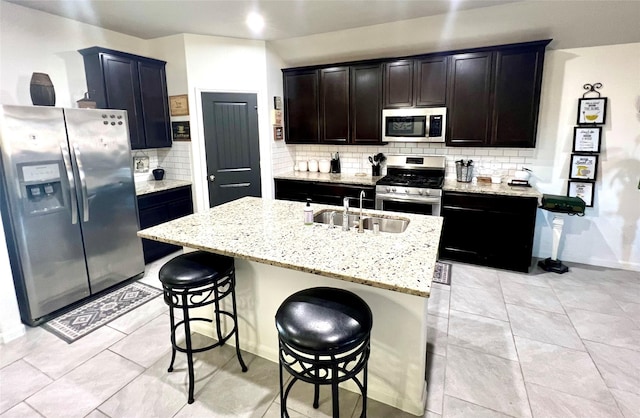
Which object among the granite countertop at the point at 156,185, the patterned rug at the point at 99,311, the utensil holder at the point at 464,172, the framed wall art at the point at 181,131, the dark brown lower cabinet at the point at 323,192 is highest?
the framed wall art at the point at 181,131

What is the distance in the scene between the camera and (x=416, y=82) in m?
4.06

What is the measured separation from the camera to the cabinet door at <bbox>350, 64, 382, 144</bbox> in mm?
4293

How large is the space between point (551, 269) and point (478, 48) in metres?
2.57

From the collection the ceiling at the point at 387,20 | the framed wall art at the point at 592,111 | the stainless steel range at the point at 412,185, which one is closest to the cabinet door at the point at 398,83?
the ceiling at the point at 387,20

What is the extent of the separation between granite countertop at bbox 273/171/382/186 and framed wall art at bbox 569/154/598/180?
220 centimetres

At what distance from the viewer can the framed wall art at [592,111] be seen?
11.7 ft

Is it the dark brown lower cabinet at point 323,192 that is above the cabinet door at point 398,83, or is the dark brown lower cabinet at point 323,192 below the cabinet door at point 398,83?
below

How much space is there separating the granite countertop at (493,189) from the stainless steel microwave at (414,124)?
60 centimetres

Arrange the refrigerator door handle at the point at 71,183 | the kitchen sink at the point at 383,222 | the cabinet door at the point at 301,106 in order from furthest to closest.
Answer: the cabinet door at the point at 301,106, the refrigerator door handle at the point at 71,183, the kitchen sink at the point at 383,222

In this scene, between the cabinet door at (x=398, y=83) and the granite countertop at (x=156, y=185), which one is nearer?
the granite countertop at (x=156, y=185)

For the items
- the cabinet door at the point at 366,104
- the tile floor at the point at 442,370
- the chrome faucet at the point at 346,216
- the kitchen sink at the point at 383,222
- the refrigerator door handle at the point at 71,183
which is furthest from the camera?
the cabinet door at the point at 366,104

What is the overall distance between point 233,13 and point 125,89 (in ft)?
5.03

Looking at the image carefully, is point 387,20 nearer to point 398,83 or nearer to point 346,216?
point 398,83

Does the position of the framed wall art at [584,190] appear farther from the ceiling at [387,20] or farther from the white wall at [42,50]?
the white wall at [42,50]
